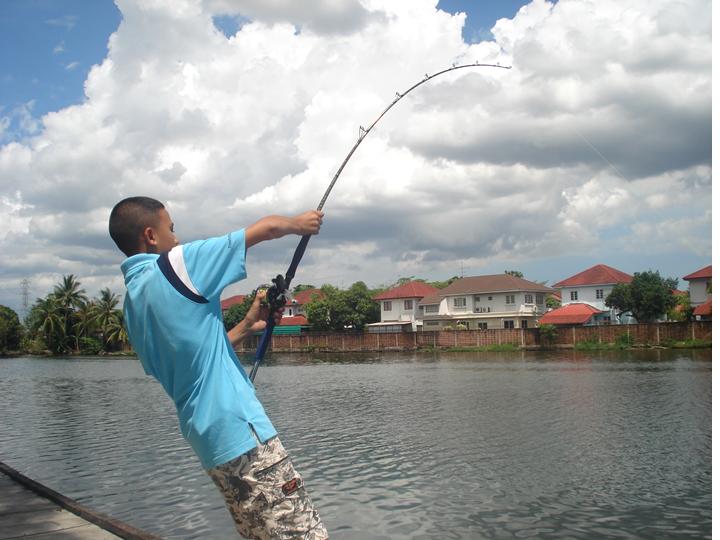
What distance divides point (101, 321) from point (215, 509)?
9124 cm

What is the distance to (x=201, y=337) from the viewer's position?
2811mm

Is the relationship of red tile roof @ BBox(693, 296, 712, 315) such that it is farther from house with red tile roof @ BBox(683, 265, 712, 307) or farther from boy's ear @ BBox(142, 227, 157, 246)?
boy's ear @ BBox(142, 227, 157, 246)

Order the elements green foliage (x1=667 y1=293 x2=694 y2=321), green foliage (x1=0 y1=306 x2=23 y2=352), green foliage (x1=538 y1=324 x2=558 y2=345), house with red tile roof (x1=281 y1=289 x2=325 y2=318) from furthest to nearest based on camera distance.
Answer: green foliage (x1=0 y1=306 x2=23 y2=352) → house with red tile roof (x1=281 y1=289 x2=325 y2=318) → green foliage (x1=538 y1=324 x2=558 y2=345) → green foliage (x1=667 y1=293 x2=694 y2=321)

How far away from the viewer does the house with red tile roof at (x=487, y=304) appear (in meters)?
75.4

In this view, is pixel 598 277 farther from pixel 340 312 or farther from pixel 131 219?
pixel 131 219

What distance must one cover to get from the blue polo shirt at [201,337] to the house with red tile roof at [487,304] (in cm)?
7374

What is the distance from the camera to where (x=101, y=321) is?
94.6 metres

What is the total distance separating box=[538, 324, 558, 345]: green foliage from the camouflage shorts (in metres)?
61.8

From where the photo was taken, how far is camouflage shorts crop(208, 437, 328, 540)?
2.85 meters

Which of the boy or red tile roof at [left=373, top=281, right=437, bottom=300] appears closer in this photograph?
the boy

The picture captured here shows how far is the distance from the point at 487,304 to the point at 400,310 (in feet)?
38.9

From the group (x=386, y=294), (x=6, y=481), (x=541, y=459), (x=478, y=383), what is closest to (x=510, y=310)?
(x=386, y=294)

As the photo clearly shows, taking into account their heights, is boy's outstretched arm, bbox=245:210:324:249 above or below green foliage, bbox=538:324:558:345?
above

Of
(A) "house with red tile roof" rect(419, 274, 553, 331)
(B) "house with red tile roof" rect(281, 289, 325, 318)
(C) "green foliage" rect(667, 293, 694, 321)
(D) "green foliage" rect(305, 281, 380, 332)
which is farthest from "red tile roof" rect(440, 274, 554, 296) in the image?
(B) "house with red tile roof" rect(281, 289, 325, 318)
